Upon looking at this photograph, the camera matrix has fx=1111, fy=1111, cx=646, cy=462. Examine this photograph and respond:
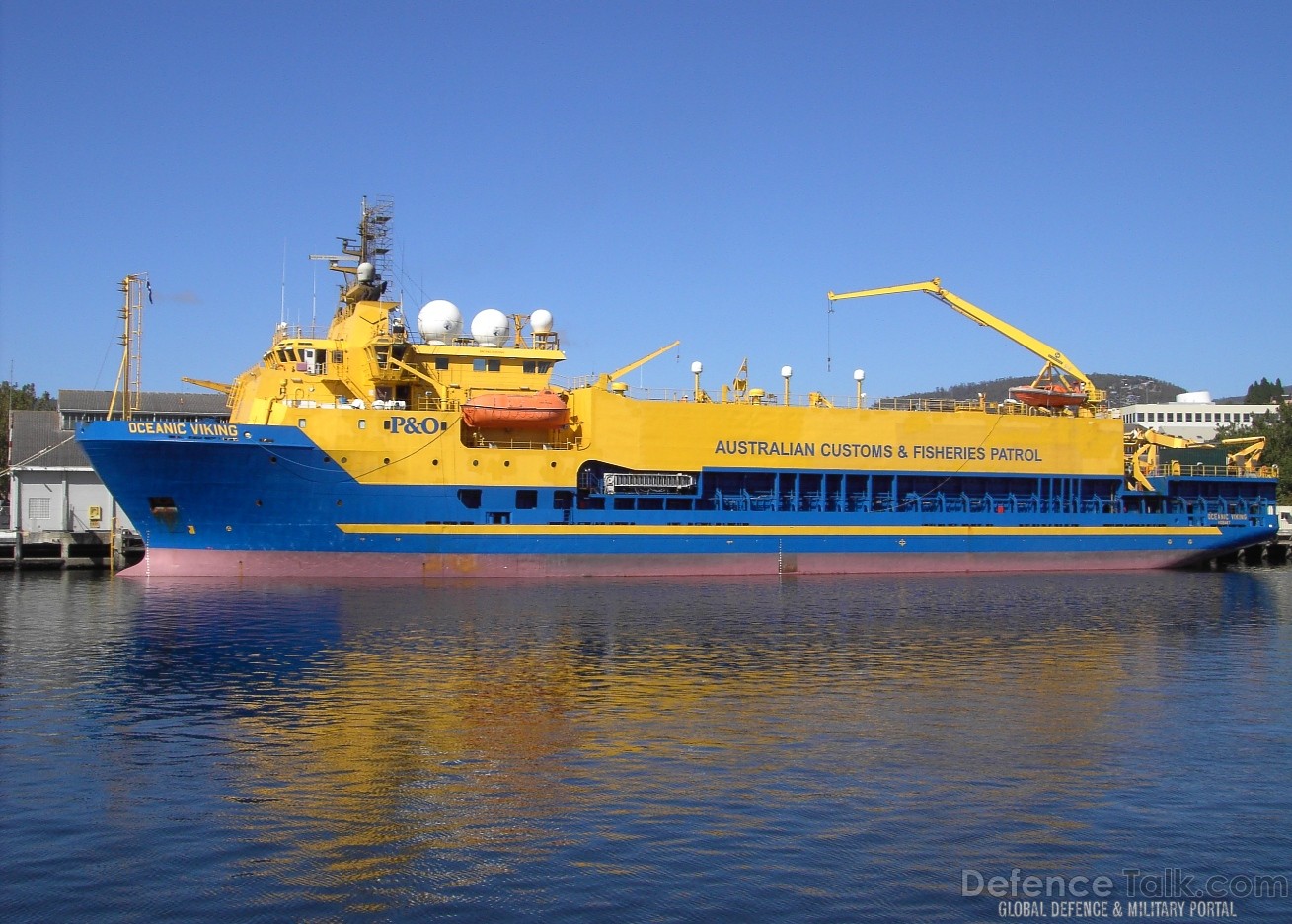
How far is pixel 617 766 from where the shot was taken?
16.5 meters

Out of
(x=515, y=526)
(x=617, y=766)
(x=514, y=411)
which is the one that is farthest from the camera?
(x=514, y=411)

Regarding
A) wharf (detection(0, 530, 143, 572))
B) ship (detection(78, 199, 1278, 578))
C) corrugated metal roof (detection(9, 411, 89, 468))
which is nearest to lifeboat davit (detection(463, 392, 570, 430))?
ship (detection(78, 199, 1278, 578))

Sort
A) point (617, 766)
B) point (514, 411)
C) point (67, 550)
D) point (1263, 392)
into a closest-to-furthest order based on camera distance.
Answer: point (617, 766), point (514, 411), point (67, 550), point (1263, 392)

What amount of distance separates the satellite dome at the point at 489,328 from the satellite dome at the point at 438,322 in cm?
83

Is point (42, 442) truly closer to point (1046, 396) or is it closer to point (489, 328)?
point (489, 328)

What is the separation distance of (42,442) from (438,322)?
24221 millimetres

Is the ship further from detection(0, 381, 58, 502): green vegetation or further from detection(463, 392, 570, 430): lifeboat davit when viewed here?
detection(0, 381, 58, 502): green vegetation

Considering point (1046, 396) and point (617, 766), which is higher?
point (1046, 396)

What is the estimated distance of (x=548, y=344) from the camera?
148ft

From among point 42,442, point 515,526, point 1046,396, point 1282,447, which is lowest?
point 515,526

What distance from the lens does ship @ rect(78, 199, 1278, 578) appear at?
38875 millimetres

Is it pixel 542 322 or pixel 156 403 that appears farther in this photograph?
pixel 156 403

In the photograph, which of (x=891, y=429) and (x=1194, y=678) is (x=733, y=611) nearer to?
(x=1194, y=678)

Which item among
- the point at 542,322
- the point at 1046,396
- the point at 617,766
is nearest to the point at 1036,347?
the point at 1046,396
